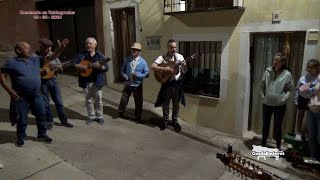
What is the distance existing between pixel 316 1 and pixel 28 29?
31.6 feet

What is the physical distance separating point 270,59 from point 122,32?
4.42 metres

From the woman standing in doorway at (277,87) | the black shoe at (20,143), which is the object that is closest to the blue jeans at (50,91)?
the black shoe at (20,143)

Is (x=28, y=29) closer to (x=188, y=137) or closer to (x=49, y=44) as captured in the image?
(x=49, y=44)

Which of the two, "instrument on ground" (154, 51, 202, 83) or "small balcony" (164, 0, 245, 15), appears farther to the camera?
"small balcony" (164, 0, 245, 15)

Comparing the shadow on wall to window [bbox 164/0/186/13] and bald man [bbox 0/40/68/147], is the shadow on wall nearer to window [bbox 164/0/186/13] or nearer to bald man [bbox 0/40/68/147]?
window [bbox 164/0/186/13]

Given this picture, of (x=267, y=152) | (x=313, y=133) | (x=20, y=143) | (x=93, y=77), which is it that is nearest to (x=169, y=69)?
(x=93, y=77)

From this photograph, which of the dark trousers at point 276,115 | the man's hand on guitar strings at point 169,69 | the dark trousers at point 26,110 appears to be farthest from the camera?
the man's hand on guitar strings at point 169,69

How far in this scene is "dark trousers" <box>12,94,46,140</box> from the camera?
4.48 metres

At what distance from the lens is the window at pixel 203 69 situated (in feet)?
22.9

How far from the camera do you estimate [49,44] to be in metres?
5.11

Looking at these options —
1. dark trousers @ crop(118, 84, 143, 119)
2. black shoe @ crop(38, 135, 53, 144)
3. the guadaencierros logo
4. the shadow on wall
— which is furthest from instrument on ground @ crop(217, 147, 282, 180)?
the shadow on wall

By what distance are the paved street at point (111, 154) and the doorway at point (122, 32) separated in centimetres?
301

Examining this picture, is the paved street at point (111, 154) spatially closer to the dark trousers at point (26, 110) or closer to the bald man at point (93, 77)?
the dark trousers at point (26, 110)

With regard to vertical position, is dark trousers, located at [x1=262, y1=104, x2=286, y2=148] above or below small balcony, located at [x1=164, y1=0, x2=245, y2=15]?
below
